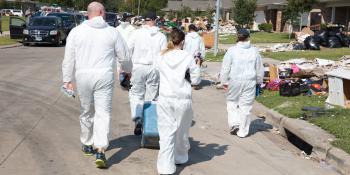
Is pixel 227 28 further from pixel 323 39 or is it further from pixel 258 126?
pixel 258 126

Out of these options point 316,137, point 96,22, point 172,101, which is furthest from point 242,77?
point 96,22

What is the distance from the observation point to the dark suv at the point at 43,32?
29188 millimetres

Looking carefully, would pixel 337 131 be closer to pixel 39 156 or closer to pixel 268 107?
pixel 268 107

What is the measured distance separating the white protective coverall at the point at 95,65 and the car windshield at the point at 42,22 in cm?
2434

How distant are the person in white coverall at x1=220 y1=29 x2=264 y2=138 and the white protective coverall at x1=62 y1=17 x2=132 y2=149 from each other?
2594mm

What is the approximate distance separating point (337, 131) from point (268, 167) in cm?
196

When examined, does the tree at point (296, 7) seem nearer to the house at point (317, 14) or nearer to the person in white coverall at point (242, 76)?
the house at point (317, 14)

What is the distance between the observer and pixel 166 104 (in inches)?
251

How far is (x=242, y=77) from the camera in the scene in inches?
341

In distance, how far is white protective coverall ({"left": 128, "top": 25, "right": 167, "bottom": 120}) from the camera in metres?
8.38

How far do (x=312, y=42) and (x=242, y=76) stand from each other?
829 inches

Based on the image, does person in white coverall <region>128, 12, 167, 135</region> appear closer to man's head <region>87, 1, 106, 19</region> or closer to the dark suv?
man's head <region>87, 1, 106, 19</region>

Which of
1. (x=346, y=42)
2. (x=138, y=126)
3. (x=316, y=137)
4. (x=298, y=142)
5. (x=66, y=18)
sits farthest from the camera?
(x=66, y=18)

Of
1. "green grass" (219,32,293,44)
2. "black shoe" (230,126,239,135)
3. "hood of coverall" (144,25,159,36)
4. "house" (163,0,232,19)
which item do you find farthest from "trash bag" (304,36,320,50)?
"house" (163,0,232,19)
